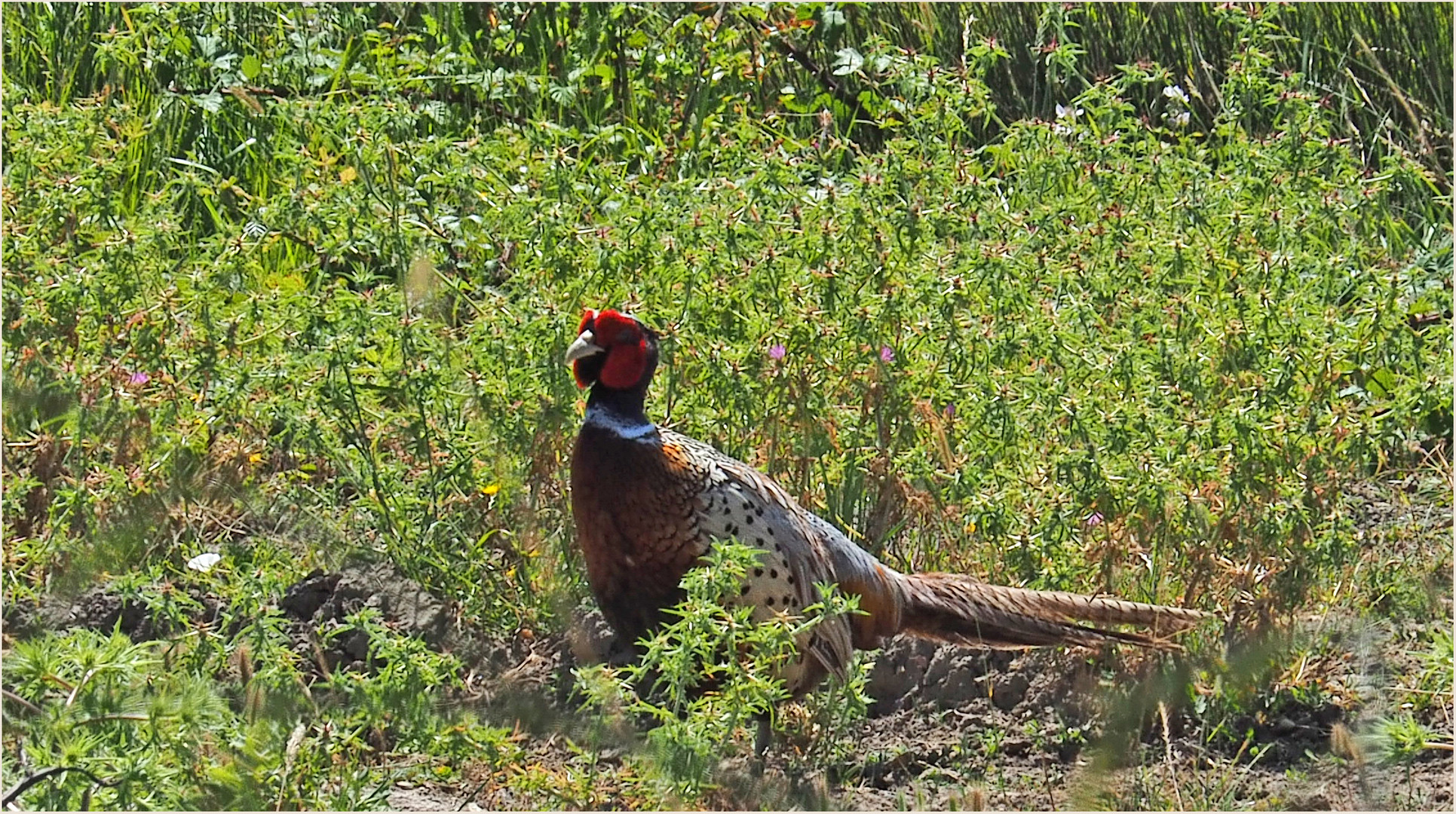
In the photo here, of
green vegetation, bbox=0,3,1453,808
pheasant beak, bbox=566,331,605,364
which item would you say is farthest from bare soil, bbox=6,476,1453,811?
pheasant beak, bbox=566,331,605,364

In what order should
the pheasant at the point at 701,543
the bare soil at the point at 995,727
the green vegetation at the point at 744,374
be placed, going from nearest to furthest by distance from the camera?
the bare soil at the point at 995,727, the pheasant at the point at 701,543, the green vegetation at the point at 744,374

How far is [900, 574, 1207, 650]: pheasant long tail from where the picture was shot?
3502 mm

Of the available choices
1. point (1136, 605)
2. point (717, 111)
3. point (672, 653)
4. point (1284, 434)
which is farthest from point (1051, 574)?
point (717, 111)

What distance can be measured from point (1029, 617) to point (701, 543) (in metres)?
0.68

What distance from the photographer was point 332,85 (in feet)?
16.5

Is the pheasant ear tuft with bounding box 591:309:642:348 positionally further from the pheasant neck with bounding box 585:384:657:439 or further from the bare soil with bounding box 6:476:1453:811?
the bare soil with bounding box 6:476:1453:811

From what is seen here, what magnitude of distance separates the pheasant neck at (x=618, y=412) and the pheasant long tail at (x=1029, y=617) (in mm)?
647

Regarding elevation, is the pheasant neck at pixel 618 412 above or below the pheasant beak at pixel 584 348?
below

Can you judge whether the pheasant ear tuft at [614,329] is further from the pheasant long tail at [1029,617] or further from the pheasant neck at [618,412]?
the pheasant long tail at [1029,617]

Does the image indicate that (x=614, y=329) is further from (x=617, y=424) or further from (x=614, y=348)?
(x=617, y=424)

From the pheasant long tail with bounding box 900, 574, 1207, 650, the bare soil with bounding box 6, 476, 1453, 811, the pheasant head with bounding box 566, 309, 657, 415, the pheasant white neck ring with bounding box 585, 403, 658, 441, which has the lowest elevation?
the bare soil with bounding box 6, 476, 1453, 811

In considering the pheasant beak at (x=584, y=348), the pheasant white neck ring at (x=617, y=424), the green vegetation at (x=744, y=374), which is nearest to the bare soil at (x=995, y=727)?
the green vegetation at (x=744, y=374)

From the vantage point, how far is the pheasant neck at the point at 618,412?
3385 mm

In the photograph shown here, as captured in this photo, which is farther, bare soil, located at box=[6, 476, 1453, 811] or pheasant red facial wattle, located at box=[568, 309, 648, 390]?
pheasant red facial wattle, located at box=[568, 309, 648, 390]
